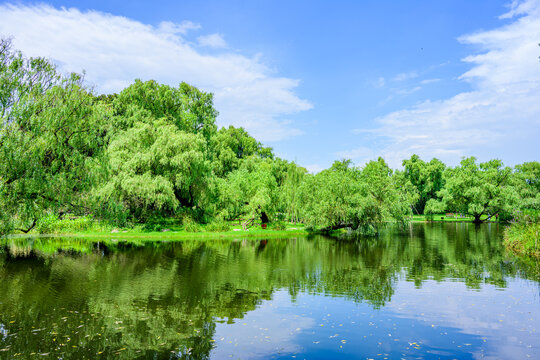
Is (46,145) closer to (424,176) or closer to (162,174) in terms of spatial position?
(162,174)

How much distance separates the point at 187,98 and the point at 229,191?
70.0ft

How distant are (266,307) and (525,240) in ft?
77.4

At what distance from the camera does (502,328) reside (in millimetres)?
11477

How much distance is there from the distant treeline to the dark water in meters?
5.32

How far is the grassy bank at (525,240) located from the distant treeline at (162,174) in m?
4.30

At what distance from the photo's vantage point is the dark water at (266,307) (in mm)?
9953

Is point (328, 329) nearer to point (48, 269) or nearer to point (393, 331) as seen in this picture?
point (393, 331)

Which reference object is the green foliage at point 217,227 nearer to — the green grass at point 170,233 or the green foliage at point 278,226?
the green grass at point 170,233

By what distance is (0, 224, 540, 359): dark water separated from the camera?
32.7ft

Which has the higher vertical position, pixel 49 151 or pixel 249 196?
pixel 49 151

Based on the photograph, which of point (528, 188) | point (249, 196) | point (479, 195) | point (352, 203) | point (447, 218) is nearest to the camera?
point (352, 203)

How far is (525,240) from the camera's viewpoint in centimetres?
2709

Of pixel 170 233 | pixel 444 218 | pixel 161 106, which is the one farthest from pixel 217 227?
pixel 444 218

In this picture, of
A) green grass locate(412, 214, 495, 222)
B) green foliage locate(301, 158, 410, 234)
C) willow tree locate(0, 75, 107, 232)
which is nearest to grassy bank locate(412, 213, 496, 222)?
green grass locate(412, 214, 495, 222)
